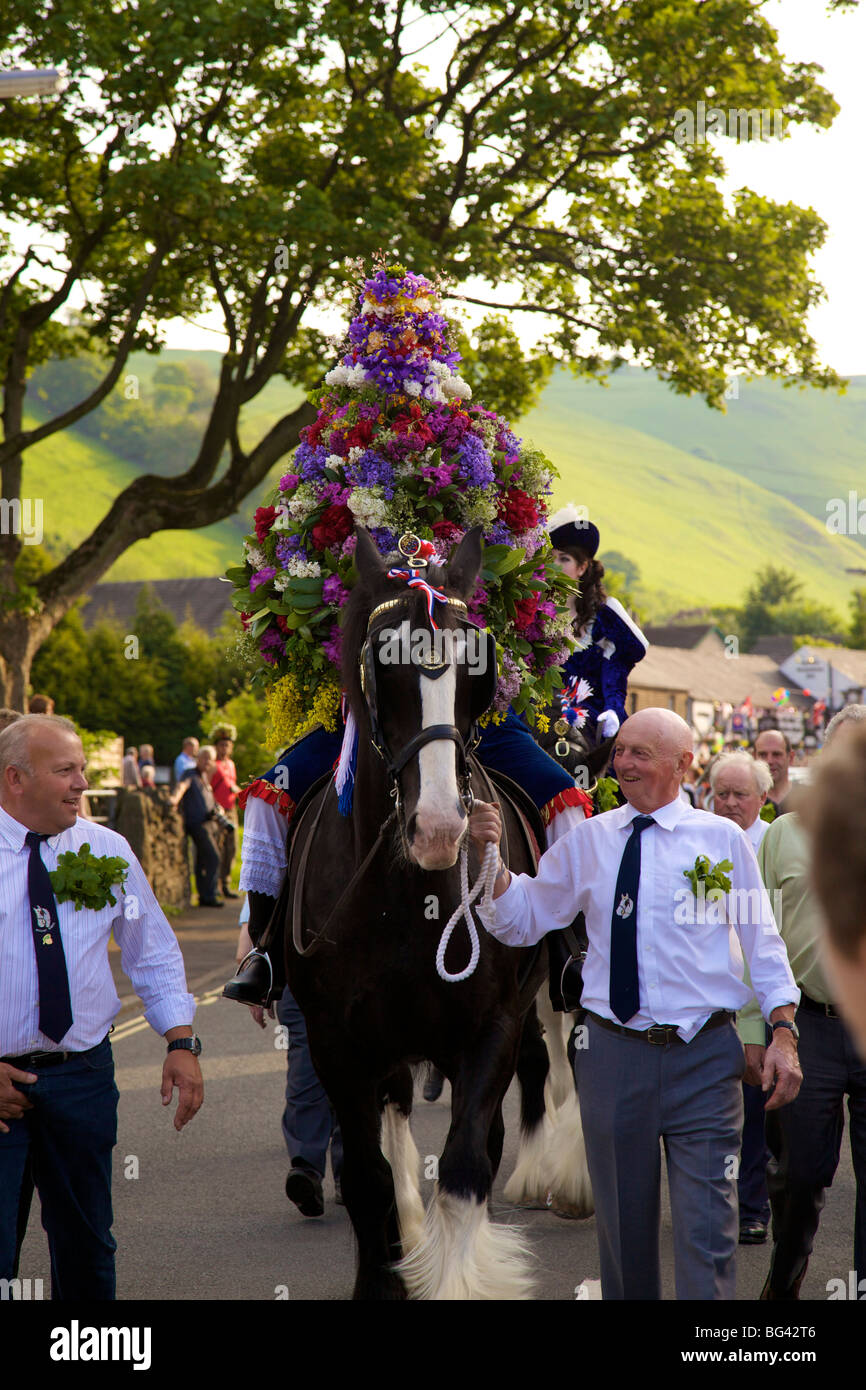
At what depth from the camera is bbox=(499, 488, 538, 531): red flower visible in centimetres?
582

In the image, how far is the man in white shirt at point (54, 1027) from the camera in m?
4.18

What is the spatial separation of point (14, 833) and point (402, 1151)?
231 cm

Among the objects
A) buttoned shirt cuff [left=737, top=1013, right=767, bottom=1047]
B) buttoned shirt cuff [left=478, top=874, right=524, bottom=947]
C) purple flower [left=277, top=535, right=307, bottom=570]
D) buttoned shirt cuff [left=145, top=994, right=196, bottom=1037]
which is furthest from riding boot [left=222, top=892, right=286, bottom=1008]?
buttoned shirt cuff [left=737, top=1013, right=767, bottom=1047]

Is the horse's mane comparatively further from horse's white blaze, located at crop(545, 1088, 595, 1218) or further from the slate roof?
the slate roof

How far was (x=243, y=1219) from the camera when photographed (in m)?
6.84

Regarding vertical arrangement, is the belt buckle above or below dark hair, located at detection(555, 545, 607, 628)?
below

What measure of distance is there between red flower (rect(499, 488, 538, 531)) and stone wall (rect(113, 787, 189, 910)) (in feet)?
41.3

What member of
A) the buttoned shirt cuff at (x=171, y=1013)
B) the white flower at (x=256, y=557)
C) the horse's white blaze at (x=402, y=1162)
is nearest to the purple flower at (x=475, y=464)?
the white flower at (x=256, y=557)

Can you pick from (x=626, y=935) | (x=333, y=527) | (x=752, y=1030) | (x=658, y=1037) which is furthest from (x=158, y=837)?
(x=658, y=1037)

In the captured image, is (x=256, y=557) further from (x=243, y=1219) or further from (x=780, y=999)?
(x=243, y=1219)

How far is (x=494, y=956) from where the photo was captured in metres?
4.90

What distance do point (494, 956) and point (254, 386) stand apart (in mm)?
Answer: 15487

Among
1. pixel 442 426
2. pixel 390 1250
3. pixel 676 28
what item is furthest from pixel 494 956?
pixel 676 28
